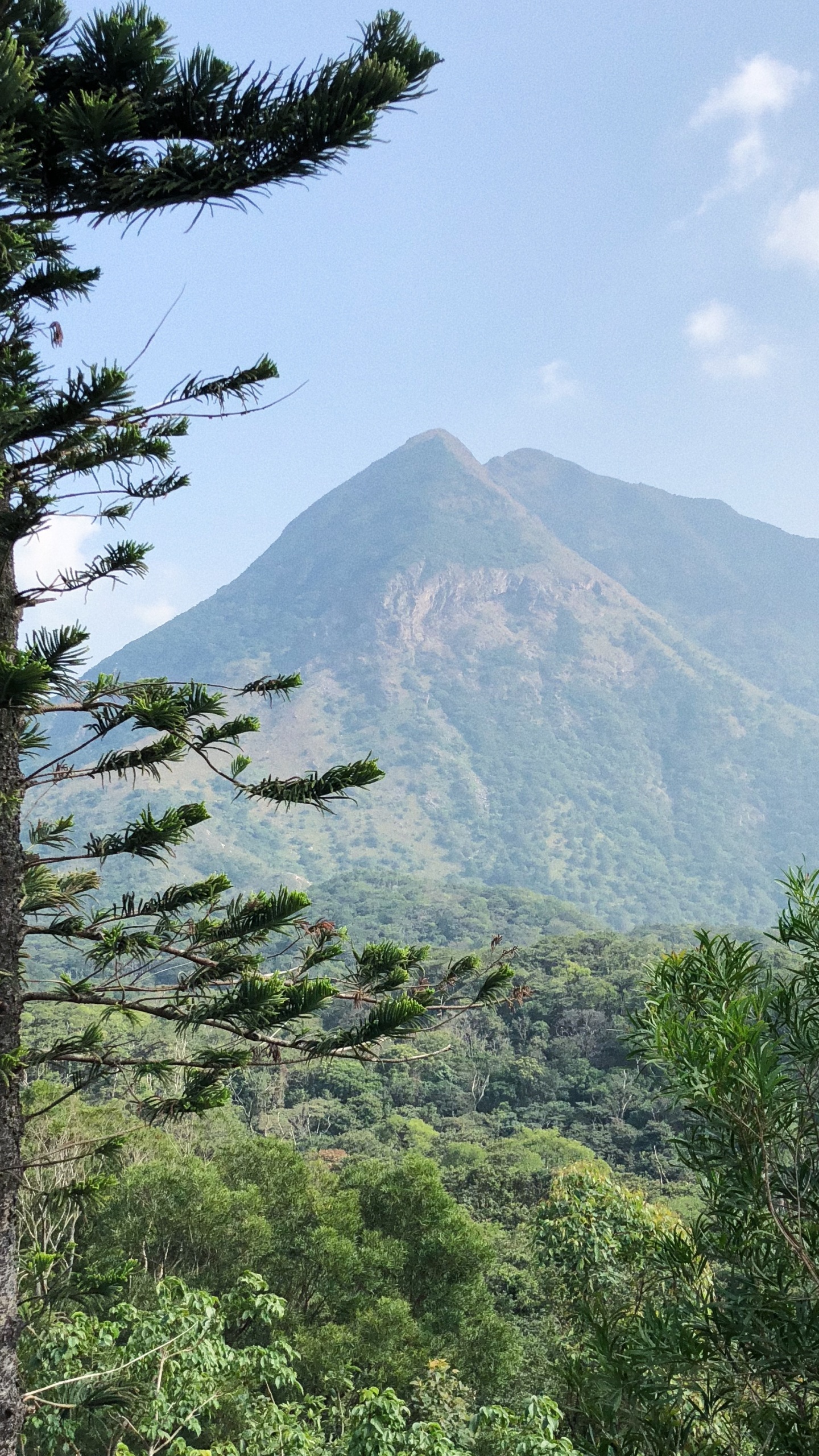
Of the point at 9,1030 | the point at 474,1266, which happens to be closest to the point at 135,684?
the point at 9,1030

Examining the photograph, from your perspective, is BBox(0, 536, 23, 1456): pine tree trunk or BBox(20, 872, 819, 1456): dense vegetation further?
BBox(0, 536, 23, 1456): pine tree trunk

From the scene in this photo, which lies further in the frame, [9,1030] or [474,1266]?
[474,1266]

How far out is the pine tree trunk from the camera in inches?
129

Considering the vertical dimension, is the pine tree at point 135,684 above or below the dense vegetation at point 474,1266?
above

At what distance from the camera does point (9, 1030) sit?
11.2ft

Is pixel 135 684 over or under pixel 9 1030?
over

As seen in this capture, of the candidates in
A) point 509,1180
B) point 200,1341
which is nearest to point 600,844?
point 509,1180

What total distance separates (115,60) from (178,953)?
10.6 feet

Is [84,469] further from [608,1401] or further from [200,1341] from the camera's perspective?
[200,1341]

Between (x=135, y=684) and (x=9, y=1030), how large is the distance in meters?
1.35

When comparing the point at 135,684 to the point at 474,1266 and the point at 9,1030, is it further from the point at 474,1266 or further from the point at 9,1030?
the point at 474,1266

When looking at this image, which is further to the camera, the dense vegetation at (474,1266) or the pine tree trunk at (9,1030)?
the pine tree trunk at (9,1030)

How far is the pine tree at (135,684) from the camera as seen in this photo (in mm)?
3268

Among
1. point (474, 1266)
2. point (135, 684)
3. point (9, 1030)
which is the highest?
point (135, 684)
